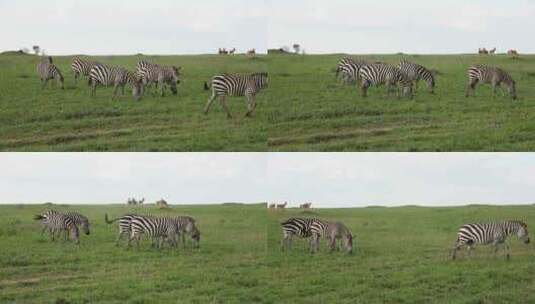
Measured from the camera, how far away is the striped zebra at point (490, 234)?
1166 cm

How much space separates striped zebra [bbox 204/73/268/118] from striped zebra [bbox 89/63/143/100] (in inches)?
38.1

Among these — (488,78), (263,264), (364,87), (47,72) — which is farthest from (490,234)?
(47,72)

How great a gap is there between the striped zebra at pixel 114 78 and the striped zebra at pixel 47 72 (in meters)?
0.43

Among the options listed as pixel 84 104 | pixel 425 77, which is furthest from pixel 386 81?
pixel 84 104

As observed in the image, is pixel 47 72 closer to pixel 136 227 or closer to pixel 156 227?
pixel 136 227

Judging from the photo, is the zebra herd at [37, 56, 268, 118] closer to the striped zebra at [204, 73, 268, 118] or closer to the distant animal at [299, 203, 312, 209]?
the striped zebra at [204, 73, 268, 118]

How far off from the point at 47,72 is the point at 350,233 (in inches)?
187

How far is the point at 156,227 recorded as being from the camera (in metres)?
11.8

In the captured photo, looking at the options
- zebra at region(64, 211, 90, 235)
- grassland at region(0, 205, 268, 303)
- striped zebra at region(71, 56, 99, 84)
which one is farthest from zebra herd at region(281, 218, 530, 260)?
striped zebra at region(71, 56, 99, 84)

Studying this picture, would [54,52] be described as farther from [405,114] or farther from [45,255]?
[405,114]

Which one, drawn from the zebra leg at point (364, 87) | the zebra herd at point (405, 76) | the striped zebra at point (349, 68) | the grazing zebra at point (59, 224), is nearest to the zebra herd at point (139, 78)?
the striped zebra at point (349, 68)

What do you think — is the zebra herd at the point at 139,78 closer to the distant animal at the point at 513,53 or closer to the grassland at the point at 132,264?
the grassland at the point at 132,264

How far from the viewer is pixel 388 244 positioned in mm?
11734

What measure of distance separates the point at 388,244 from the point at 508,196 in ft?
5.74
